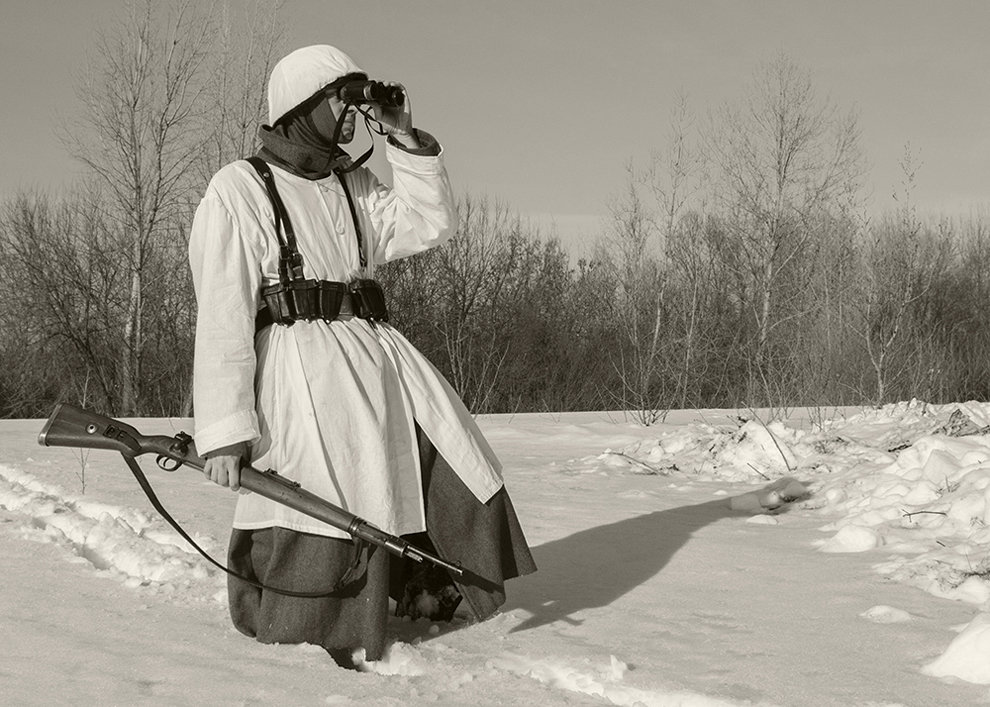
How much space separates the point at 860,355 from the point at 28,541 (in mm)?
19358

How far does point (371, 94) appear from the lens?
292 cm

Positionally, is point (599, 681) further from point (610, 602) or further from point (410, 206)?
point (410, 206)

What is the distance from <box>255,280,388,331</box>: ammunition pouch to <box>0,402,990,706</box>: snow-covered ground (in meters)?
0.96

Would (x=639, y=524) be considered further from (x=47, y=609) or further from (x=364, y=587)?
(x=47, y=609)

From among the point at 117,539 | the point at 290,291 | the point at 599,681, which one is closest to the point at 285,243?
the point at 290,291

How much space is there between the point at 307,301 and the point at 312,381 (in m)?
0.25

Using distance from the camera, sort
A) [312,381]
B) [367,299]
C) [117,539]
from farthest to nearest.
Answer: [117,539] → [367,299] → [312,381]

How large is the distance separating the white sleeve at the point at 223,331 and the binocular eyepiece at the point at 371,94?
0.49 meters

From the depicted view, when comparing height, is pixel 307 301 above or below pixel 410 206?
below

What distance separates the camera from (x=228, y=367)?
281 cm

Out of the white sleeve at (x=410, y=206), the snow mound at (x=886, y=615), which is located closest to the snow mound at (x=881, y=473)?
the snow mound at (x=886, y=615)

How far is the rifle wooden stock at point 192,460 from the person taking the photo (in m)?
2.75

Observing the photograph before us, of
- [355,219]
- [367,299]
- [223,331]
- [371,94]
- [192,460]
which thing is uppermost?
[371,94]

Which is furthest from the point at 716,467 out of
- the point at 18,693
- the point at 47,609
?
the point at 18,693
